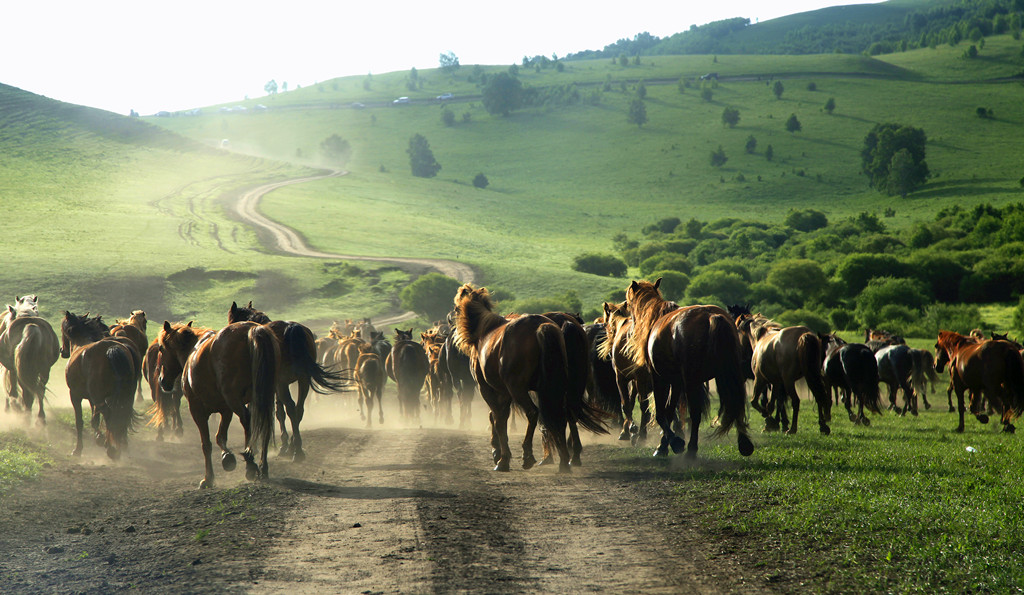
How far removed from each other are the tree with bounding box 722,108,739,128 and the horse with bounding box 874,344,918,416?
5523 inches

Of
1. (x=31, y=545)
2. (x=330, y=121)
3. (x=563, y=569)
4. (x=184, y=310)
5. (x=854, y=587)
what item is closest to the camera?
(x=854, y=587)

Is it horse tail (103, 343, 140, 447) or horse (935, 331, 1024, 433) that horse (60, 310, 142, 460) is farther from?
horse (935, 331, 1024, 433)

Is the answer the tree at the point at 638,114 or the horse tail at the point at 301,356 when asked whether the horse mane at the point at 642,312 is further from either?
the tree at the point at 638,114

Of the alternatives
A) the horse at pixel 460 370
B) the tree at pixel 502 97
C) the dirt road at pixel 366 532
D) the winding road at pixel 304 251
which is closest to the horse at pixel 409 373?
the horse at pixel 460 370

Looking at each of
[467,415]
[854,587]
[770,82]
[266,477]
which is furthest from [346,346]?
[770,82]

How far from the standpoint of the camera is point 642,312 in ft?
42.9

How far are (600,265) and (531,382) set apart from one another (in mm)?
59142

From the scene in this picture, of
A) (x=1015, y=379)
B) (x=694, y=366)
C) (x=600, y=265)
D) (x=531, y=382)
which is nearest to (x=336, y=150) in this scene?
(x=600, y=265)

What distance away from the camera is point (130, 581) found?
264 inches

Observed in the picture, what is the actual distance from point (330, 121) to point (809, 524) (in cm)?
19896

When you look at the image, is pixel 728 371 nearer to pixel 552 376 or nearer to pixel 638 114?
pixel 552 376

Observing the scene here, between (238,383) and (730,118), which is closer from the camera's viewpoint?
(238,383)

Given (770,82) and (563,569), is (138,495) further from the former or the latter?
(770,82)

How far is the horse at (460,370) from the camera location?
21.9 meters
